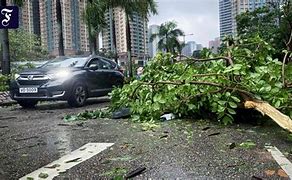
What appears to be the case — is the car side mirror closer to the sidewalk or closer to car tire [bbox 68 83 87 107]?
car tire [bbox 68 83 87 107]

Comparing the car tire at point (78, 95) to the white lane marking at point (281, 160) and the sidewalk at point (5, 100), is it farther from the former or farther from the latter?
the white lane marking at point (281, 160)

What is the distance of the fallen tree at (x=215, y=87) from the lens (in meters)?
5.87

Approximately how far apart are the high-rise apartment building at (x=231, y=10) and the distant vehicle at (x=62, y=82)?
35.2m

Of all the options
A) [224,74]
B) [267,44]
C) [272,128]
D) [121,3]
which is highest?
[121,3]

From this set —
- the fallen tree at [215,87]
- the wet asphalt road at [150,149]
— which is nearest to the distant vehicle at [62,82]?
the fallen tree at [215,87]

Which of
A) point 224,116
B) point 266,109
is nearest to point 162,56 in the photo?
point 224,116

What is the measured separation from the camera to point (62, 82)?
32.3 ft

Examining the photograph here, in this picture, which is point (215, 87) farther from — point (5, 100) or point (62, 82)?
point (5, 100)

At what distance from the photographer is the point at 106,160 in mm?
4168

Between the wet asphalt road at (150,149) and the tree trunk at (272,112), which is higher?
the tree trunk at (272,112)

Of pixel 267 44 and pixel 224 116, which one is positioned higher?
pixel 267 44

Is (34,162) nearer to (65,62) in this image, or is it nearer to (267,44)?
(267,44)

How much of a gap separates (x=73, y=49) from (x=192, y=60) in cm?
5185

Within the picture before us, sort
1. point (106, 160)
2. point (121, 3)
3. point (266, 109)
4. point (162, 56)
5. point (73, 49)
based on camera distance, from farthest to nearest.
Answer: point (73, 49) → point (121, 3) → point (162, 56) → point (266, 109) → point (106, 160)
